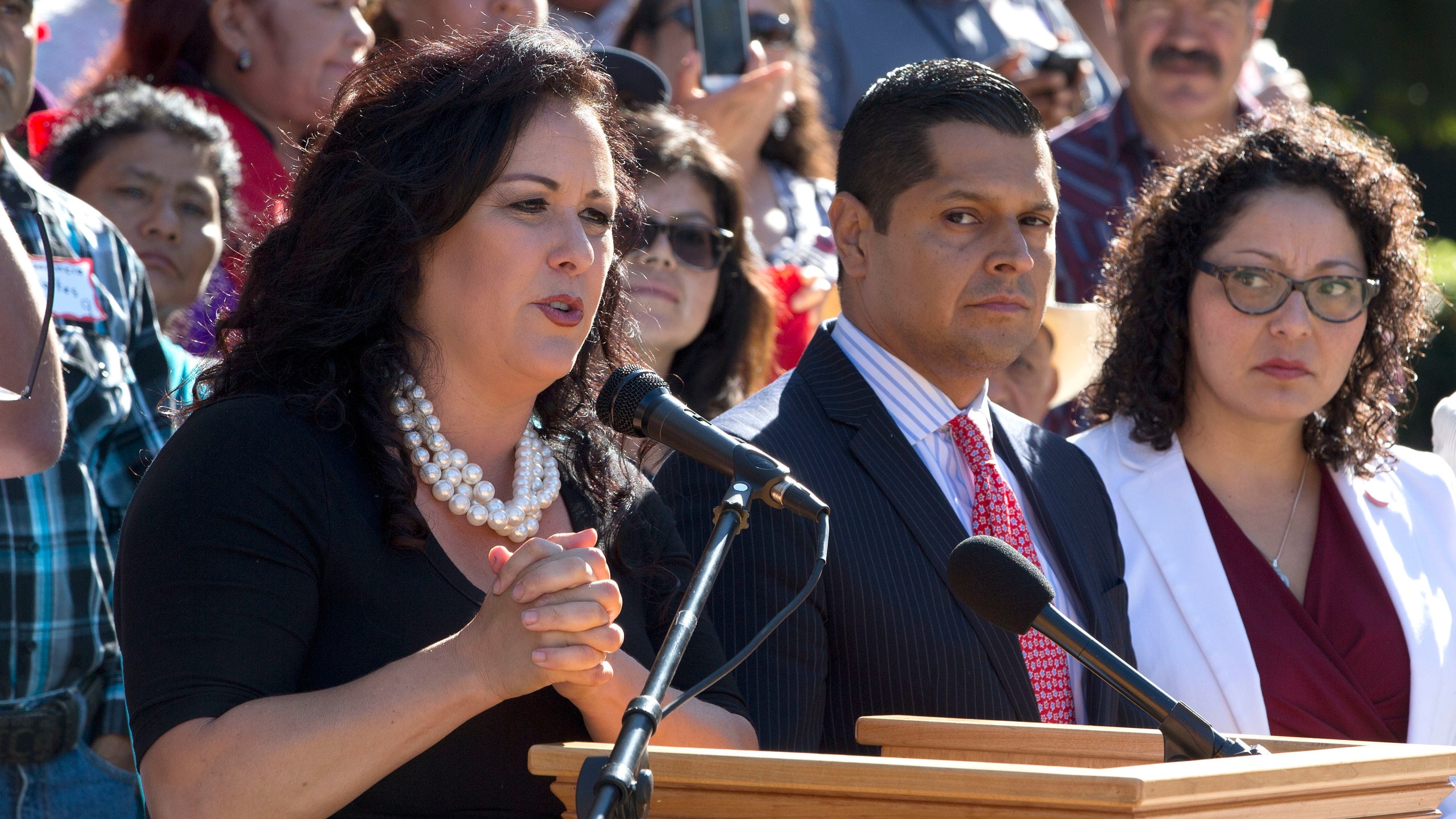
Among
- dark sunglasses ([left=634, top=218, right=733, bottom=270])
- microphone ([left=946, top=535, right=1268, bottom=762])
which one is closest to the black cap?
dark sunglasses ([left=634, top=218, right=733, bottom=270])

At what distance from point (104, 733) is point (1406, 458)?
3.27 metres

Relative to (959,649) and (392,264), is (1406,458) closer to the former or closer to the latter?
(959,649)

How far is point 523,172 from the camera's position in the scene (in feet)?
8.20

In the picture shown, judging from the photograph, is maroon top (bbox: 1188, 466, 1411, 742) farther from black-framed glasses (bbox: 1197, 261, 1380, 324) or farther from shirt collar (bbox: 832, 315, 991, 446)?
shirt collar (bbox: 832, 315, 991, 446)

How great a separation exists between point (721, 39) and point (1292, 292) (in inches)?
91.4

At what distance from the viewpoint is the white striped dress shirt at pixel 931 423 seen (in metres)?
3.24

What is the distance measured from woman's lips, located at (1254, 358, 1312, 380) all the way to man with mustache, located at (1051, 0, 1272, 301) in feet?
5.55

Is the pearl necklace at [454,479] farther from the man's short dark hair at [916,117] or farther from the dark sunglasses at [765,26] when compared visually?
the dark sunglasses at [765,26]

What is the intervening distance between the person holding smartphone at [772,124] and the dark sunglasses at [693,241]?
0.50 meters

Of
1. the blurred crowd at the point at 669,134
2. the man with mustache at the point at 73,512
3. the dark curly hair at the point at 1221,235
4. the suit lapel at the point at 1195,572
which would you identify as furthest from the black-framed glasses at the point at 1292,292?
the man with mustache at the point at 73,512

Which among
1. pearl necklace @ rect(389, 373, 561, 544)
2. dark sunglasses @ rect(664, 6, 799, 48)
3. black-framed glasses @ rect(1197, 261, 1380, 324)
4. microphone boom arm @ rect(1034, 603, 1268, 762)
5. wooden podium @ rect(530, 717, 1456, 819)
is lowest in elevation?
wooden podium @ rect(530, 717, 1456, 819)

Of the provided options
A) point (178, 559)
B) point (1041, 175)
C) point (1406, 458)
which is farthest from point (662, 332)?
point (178, 559)

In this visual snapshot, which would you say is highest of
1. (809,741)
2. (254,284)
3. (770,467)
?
(254,284)

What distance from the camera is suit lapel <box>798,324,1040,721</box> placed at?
2922 millimetres
